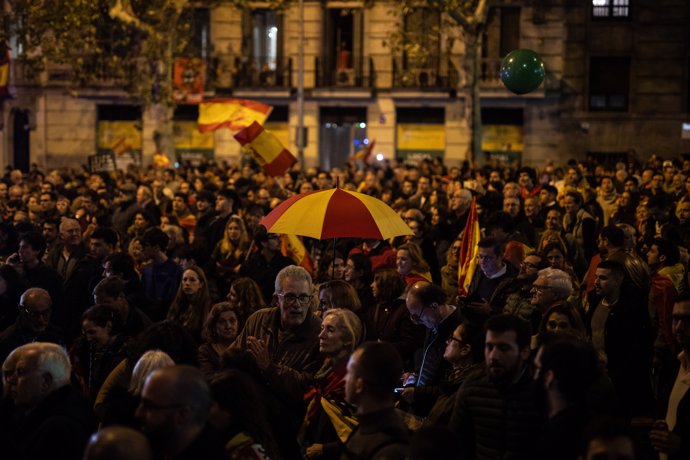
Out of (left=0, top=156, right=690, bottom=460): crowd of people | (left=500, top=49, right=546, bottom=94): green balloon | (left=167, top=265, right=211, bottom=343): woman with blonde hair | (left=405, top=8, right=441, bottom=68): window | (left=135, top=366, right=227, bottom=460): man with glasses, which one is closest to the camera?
(left=135, top=366, right=227, bottom=460): man with glasses

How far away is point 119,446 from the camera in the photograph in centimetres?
393

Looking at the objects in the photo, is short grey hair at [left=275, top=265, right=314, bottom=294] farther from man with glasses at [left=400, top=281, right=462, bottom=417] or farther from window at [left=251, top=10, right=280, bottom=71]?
window at [left=251, top=10, right=280, bottom=71]

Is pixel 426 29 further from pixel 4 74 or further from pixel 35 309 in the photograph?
pixel 35 309

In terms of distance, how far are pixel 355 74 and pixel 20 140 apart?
11.9 metres

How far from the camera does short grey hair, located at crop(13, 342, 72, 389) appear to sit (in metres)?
5.40

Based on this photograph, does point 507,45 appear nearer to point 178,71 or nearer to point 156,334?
point 178,71

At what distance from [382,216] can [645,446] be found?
318 centimetres

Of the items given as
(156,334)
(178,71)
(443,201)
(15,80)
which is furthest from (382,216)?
(15,80)

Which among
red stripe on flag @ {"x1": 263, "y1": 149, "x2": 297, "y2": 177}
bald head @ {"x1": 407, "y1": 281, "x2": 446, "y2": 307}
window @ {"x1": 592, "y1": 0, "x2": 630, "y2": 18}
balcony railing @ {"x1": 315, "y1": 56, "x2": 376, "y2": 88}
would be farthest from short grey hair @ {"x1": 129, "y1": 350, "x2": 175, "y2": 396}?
window @ {"x1": 592, "y1": 0, "x2": 630, "y2": 18}

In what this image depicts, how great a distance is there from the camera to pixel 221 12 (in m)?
34.2

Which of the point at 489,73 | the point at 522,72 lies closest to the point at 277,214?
the point at 522,72

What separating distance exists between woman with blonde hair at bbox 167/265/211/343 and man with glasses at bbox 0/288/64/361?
52.6 inches

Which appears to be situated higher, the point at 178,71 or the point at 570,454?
the point at 178,71

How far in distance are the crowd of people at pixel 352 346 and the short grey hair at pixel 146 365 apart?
15mm
